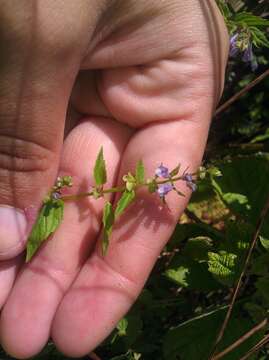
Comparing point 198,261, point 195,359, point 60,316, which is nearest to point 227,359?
point 195,359

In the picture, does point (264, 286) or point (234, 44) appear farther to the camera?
→ point (234, 44)

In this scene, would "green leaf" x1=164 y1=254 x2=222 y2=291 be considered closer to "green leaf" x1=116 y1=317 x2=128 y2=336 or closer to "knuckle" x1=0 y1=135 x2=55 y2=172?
"green leaf" x1=116 y1=317 x2=128 y2=336

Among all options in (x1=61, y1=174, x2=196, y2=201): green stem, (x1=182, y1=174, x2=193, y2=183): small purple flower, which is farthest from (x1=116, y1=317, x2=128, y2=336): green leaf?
(x1=182, y1=174, x2=193, y2=183): small purple flower

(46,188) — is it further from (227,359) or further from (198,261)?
(227,359)

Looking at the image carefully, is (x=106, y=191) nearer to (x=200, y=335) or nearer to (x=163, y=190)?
(x=163, y=190)

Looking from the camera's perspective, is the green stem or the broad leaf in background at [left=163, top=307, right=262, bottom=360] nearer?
the green stem

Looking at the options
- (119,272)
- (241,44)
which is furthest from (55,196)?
(241,44)

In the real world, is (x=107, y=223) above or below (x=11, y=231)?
above
